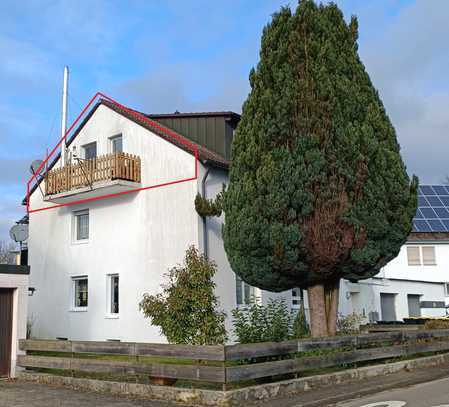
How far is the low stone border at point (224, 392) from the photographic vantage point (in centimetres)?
905

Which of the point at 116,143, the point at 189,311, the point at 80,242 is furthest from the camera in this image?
the point at 80,242

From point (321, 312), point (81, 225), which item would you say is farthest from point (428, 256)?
point (321, 312)

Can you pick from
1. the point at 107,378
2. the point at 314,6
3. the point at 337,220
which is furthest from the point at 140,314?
the point at 314,6

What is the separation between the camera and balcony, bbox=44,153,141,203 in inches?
735

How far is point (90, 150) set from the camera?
22125 mm

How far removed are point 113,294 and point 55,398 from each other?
32.5ft

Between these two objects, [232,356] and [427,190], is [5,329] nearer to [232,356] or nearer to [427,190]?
[232,356]

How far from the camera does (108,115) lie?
835 inches

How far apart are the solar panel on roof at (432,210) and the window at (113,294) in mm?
18447

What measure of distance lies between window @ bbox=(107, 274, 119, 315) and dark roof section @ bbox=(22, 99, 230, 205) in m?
5.24

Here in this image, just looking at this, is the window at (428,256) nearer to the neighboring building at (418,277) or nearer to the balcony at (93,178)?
the neighboring building at (418,277)

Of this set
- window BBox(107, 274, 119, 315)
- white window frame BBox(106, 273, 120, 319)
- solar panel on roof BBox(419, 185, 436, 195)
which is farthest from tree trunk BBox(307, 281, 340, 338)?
solar panel on roof BBox(419, 185, 436, 195)

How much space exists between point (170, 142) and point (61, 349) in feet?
27.4

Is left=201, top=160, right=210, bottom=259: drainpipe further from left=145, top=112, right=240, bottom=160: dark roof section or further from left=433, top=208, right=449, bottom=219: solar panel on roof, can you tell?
left=433, top=208, right=449, bottom=219: solar panel on roof
